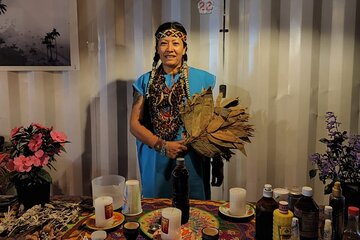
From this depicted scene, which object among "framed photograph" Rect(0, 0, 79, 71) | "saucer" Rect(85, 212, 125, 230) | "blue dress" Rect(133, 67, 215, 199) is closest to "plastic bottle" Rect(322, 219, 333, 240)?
"saucer" Rect(85, 212, 125, 230)

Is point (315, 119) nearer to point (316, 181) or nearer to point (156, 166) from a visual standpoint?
point (316, 181)

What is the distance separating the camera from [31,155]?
1.68 meters

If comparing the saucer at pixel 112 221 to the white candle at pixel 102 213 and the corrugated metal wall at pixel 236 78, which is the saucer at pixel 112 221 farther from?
the corrugated metal wall at pixel 236 78

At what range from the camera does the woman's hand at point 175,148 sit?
6.08 feet

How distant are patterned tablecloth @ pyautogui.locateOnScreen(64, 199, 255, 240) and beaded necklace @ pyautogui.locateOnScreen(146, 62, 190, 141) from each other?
472mm

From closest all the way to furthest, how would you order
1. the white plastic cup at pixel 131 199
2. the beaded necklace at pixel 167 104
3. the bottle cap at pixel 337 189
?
the bottle cap at pixel 337 189 → the white plastic cup at pixel 131 199 → the beaded necklace at pixel 167 104

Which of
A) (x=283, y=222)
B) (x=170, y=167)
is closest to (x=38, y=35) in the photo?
(x=170, y=167)

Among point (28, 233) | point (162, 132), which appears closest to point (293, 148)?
point (162, 132)

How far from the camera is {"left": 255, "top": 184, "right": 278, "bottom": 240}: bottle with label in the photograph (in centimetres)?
130

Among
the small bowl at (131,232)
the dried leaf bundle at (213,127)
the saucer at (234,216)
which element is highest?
the dried leaf bundle at (213,127)

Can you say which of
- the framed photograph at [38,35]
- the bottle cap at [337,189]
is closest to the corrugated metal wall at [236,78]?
the framed photograph at [38,35]

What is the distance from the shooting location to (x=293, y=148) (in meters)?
2.49

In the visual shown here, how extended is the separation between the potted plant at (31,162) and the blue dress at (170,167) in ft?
1.80

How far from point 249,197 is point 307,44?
1130 millimetres
